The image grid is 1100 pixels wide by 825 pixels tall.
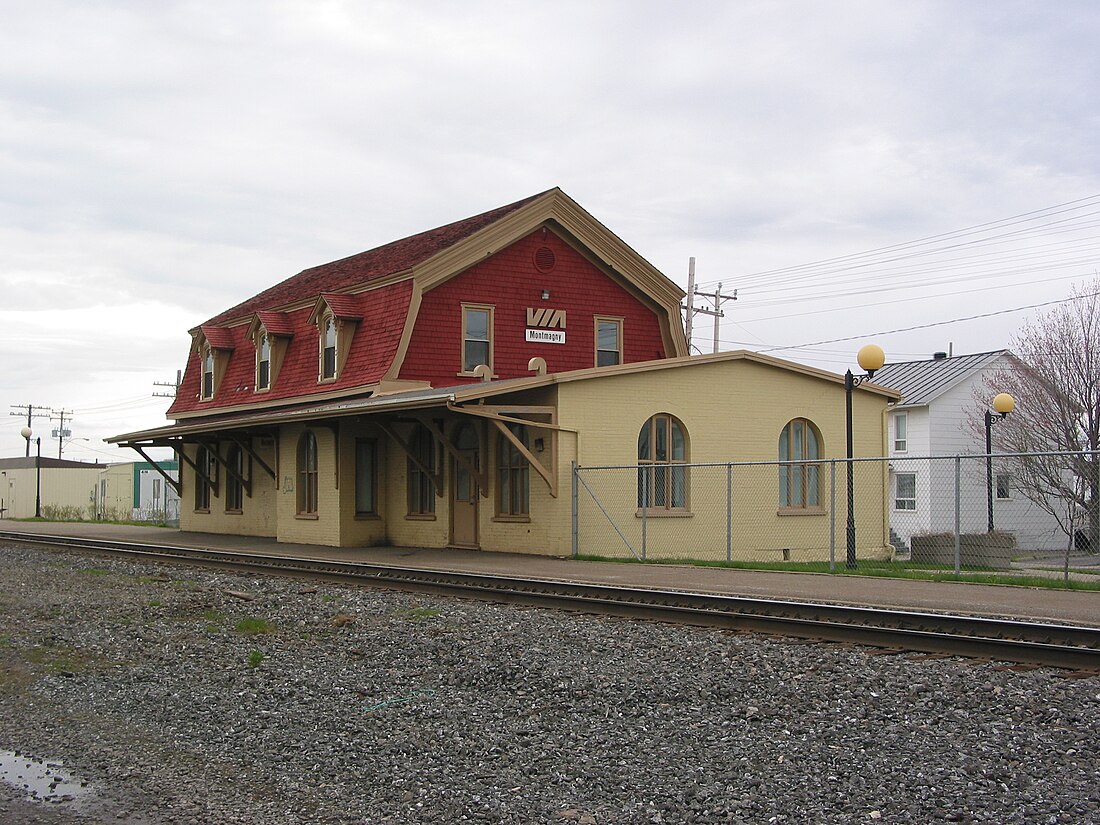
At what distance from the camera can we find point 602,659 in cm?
1019

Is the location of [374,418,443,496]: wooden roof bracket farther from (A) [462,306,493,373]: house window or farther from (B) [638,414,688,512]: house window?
(B) [638,414,688,512]: house window

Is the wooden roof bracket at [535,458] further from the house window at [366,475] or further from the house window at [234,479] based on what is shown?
the house window at [234,479]

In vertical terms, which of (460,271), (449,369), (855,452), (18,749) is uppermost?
(460,271)

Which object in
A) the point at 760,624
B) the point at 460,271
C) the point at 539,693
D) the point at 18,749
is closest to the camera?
the point at 18,749

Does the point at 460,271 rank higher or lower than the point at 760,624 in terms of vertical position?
higher

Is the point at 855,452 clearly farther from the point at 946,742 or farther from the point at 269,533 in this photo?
the point at 946,742

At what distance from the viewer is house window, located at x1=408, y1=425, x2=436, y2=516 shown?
25.5 m

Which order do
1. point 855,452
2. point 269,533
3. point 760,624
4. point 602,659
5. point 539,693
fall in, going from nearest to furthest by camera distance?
1. point 539,693
2. point 602,659
3. point 760,624
4. point 855,452
5. point 269,533

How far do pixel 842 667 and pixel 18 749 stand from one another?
591cm

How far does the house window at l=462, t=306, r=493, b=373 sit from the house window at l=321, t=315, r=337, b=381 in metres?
3.18

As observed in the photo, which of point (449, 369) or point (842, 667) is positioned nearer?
point (842, 667)

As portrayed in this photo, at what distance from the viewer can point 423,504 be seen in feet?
85.6

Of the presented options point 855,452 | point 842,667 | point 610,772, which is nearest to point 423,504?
point 855,452

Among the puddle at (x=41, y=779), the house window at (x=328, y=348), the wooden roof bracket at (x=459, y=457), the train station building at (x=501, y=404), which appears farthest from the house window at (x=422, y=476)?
the puddle at (x=41, y=779)
